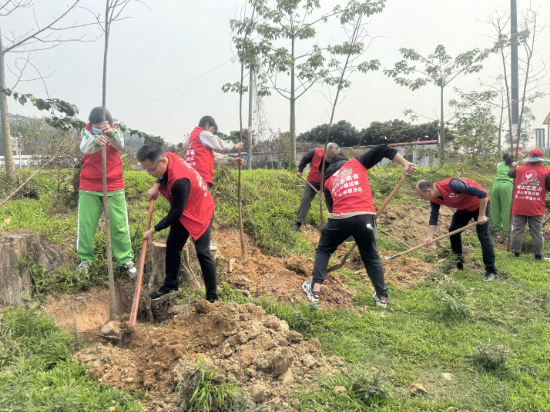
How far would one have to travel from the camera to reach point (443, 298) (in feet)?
11.8

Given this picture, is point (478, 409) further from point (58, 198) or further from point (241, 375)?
point (58, 198)

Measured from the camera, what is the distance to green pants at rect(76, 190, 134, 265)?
12.2 ft

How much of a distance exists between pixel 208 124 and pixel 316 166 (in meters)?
2.55

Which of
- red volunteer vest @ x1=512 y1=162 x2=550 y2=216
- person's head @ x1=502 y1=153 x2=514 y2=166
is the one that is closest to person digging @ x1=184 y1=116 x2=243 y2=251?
red volunteer vest @ x1=512 y1=162 x2=550 y2=216

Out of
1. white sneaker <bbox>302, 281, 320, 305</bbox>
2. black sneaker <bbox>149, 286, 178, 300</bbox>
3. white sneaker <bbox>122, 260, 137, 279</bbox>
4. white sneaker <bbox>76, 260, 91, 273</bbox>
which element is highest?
white sneaker <bbox>76, 260, 91, 273</bbox>

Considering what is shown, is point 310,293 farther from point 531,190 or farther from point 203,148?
point 531,190

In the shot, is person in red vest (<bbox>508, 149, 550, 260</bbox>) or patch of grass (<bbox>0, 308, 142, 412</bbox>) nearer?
patch of grass (<bbox>0, 308, 142, 412</bbox>)

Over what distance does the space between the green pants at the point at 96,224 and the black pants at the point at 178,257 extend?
66 cm

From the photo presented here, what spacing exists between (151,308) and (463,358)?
3.07 m

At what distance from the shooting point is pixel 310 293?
386 centimetres

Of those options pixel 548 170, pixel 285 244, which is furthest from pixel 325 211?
pixel 548 170

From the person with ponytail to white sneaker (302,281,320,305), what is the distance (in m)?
5.53

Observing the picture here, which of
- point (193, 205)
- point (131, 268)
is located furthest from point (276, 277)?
point (131, 268)

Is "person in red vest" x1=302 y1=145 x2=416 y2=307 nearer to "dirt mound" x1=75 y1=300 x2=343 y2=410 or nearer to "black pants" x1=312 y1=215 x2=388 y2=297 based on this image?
"black pants" x1=312 y1=215 x2=388 y2=297
